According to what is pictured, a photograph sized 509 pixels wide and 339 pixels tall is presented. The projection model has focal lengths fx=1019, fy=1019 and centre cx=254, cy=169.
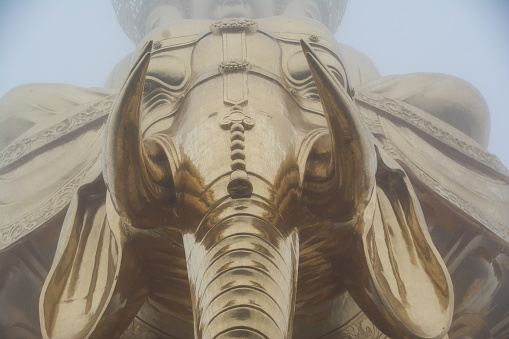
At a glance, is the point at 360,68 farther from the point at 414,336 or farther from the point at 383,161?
the point at 414,336

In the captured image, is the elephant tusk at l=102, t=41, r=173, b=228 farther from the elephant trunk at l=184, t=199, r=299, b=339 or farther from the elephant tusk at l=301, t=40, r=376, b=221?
the elephant tusk at l=301, t=40, r=376, b=221

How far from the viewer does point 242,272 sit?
61.4 inches

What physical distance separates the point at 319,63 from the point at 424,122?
46.9 inches

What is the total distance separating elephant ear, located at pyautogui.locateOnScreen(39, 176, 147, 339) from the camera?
187 cm

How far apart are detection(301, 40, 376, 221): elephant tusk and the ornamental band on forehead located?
2017 millimetres

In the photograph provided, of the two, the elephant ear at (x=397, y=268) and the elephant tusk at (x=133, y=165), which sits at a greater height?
the elephant tusk at (x=133, y=165)

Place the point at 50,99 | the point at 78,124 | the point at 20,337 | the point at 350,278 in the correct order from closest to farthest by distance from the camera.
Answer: the point at 350,278
the point at 20,337
the point at 78,124
the point at 50,99

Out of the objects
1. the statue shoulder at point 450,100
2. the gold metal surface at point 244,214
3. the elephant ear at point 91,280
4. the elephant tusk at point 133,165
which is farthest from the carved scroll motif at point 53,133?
the elephant tusk at point 133,165

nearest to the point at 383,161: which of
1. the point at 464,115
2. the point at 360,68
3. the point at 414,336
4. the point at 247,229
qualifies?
the point at 414,336

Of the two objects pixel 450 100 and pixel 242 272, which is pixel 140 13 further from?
pixel 242 272

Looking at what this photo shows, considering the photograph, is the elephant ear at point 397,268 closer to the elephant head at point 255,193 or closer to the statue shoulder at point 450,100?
the elephant head at point 255,193

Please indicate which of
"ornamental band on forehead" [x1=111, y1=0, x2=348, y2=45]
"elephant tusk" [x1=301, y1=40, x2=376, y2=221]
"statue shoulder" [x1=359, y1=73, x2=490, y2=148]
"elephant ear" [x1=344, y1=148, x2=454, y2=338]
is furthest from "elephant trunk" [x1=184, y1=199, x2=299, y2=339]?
"ornamental band on forehead" [x1=111, y1=0, x2=348, y2=45]

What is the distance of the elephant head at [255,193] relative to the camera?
1.58 m

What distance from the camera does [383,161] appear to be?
2.17 meters
